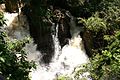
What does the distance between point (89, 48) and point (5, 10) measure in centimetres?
255

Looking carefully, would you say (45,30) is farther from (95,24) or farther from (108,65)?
(108,65)

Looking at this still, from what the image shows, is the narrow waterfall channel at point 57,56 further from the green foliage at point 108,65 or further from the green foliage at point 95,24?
the green foliage at point 108,65

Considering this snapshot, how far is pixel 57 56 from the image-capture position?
9078 mm

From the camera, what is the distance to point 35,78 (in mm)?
8453

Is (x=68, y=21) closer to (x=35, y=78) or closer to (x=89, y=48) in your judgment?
(x=89, y=48)

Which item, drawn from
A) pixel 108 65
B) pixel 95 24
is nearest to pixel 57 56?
pixel 95 24

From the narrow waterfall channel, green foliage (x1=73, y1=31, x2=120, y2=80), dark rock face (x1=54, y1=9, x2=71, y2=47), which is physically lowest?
green foliage (x1=73, y1=31, x2=120, y2=80)

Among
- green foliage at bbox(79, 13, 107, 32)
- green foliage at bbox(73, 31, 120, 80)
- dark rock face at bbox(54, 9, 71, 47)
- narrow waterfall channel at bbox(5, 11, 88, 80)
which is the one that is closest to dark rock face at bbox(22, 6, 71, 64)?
dark rock face at bbox(54, 9, 71, 47)

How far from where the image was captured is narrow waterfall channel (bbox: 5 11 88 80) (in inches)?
→ 338

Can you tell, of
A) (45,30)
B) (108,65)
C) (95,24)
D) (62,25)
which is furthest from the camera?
(62,25)

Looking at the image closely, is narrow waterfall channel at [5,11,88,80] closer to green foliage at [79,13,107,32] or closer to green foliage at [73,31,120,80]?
green foliage at [79,13,107,32]

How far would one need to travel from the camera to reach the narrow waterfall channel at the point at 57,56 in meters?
8.58

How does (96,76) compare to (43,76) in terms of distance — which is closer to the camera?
(96,76)

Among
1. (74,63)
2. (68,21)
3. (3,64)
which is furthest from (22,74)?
(68,21)
